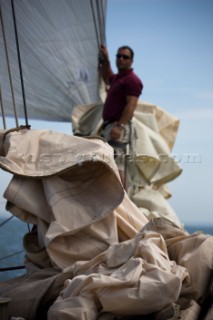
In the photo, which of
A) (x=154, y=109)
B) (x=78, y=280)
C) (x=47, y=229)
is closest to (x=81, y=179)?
(x=47, y=229)

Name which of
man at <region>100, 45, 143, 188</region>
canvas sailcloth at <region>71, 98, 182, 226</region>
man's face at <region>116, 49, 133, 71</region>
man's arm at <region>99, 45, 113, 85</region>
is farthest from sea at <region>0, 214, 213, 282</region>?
man's arm at <region>99, 45, 113, 85</region>

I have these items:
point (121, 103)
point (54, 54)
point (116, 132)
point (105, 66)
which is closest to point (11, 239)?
point (116, 132)

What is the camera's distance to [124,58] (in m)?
6.32

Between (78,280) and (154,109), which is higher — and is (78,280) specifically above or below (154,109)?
above

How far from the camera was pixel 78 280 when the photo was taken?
2.08m

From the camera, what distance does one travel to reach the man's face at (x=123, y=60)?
632 cm

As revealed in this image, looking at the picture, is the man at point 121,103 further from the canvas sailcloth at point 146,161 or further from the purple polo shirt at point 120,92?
the canvas sailcloth at point 146,161

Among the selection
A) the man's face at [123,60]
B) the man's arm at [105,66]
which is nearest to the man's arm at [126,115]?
the man's face at [123,60]

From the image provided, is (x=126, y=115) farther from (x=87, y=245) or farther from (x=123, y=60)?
(x=87, y=245)

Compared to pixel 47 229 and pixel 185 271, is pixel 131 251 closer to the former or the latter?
pixel 185 271

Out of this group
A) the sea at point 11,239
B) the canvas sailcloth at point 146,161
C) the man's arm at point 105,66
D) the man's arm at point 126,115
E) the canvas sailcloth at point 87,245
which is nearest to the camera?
the canvas sailcloth at point 87,245

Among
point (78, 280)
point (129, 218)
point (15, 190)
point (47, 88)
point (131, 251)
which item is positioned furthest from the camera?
point (47, 88)

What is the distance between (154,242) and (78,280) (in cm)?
32

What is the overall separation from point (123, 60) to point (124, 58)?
19mm
